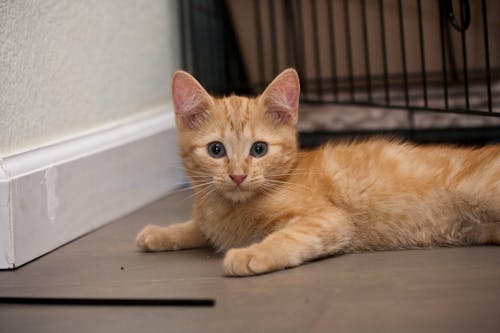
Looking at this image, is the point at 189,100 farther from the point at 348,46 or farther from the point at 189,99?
the point at 348,46

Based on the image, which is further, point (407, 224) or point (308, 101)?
point (308, 101)

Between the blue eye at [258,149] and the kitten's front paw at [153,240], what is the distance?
303mm

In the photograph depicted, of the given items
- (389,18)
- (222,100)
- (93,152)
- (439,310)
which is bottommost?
(439,310)

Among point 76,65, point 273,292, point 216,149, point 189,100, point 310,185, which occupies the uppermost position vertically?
point 76,65

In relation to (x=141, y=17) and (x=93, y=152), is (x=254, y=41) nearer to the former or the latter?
(x=141, y=17)

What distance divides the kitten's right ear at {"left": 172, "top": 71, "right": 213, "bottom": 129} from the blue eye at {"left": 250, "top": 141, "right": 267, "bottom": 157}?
14 cm

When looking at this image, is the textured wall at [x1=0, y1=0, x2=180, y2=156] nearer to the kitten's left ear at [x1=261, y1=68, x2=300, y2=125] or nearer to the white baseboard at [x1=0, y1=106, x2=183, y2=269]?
the white baseboard at [x1=0, y1=106, x2=183, y2=269]

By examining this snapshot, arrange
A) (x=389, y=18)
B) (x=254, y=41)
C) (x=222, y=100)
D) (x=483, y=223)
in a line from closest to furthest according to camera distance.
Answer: (x=483, y=223), (x=222, y=100), (x=389, y=18), (x=254, y=41)

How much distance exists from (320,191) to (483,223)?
1.18ft

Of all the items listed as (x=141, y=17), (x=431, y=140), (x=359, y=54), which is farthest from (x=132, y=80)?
(x=431, y=140)

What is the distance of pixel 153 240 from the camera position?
171 centimetres

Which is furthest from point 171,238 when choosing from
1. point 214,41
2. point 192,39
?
point 214,41

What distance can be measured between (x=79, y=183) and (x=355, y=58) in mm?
1275

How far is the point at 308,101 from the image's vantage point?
A: 2652 mm
